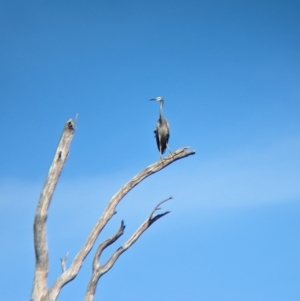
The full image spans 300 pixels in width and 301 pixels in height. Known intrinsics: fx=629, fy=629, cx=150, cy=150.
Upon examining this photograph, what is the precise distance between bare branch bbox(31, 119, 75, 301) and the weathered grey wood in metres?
0.23

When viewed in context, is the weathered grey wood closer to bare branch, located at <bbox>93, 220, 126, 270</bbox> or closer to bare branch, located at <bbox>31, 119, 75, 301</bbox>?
bare branch, located at <bbox>31, 119, 75, 301</bbox>

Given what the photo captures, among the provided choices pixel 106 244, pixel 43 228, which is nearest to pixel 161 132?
pixel 106 244

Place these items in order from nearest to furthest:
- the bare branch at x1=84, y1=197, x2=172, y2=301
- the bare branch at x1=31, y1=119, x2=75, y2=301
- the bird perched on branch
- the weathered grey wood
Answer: the bare branch at x1=31, y1=119, x2=75, y2=301 < the weathered grey wood < the bare branch at x1=84, y1=197, x2=172, y2=301 < the bird perched on branch

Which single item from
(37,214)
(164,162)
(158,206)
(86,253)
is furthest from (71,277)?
(164,162)

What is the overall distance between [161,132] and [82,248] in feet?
18.7

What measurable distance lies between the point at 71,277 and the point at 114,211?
1.44 metres

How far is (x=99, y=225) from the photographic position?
11484 millimetres

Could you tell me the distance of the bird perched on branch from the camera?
16016mm

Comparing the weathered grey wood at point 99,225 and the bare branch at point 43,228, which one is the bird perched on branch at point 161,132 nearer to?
the weathered grey wood at point 99,225

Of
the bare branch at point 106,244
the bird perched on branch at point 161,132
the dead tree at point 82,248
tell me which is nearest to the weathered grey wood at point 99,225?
the dead tree at point 82,248

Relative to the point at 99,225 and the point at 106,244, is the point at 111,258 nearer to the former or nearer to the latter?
the point at 106,244

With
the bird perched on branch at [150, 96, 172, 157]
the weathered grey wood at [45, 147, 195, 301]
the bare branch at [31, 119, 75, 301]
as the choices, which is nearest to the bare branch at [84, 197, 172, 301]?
the weathered grey wood at [45, 147, 195, 301]

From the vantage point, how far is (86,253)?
11.3m

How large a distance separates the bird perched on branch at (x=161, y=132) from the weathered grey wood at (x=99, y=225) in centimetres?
310
